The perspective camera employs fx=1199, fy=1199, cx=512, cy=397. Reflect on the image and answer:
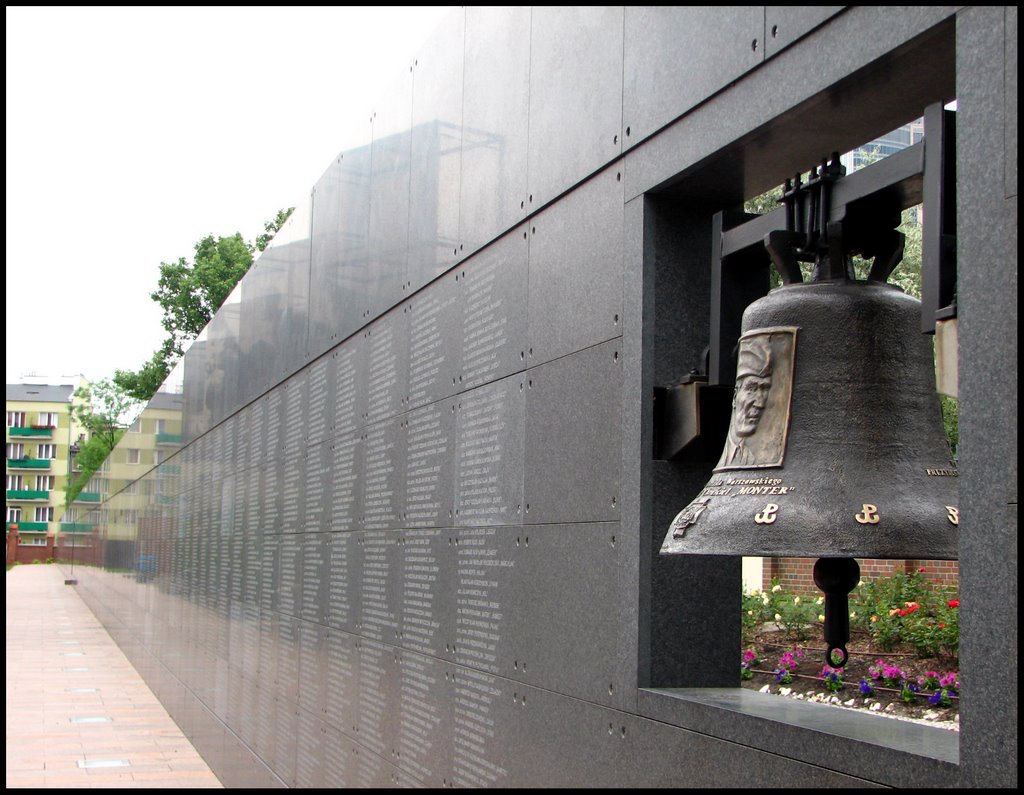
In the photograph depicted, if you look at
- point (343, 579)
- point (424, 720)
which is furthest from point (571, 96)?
point (343, 579)

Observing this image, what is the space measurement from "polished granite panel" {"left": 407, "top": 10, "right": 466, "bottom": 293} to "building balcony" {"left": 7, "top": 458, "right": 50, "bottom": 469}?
10017cm

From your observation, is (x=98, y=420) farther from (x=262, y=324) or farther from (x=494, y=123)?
(x=494, y=123)

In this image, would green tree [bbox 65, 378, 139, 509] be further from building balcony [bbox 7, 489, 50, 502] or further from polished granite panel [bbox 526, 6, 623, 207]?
polished granite panel [bbox 526, 6, 623, 207]

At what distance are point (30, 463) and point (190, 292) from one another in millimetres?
61771

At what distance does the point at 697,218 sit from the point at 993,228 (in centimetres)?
130

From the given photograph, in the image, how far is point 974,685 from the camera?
6.50 feet

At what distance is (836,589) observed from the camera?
103 inches

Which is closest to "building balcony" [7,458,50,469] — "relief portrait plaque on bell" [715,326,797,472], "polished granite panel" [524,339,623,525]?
"polished granite panel" [524,339,623,525]

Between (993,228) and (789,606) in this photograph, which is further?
(789,606)

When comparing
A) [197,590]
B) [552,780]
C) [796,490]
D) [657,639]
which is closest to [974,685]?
[796,490]

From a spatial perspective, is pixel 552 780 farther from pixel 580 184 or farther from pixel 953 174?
pixel 953 174

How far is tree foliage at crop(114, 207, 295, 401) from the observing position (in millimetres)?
44125

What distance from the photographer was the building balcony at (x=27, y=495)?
9954 cm

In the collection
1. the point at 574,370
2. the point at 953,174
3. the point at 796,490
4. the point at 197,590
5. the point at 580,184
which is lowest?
the point at 197,590
